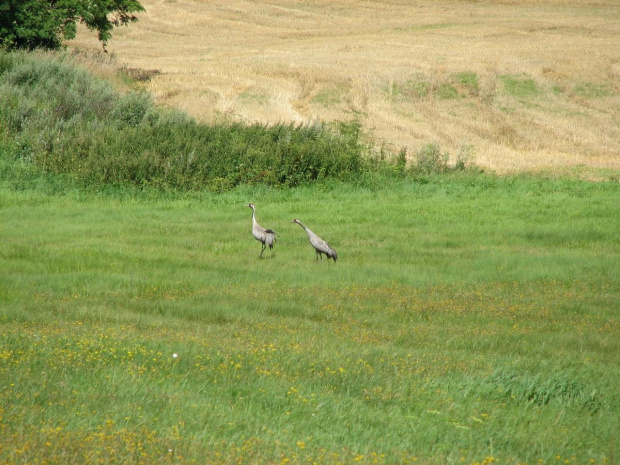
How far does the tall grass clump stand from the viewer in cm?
2770

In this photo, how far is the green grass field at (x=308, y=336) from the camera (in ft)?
22.7

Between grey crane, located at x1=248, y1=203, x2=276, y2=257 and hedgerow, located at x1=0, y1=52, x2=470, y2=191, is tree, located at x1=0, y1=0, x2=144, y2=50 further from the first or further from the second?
grey crane, located at x1=248, y1=203, x2=276, y2=257

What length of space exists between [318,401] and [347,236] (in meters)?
12.8

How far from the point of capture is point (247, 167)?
29.4 metres

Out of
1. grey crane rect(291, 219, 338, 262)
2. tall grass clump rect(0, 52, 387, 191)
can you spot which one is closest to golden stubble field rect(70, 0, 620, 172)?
tall grass clump rect(0, 52, 387, 191)

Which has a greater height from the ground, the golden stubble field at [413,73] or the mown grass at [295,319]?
the golden stubble field at [413,73]

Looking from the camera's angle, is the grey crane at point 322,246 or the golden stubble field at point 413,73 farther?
the golden stubble field at point 413,73

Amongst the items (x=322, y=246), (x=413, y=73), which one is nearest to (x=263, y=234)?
(x=322, y=246)

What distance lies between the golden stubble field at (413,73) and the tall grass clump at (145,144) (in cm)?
506

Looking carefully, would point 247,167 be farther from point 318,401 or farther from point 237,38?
point 237,38

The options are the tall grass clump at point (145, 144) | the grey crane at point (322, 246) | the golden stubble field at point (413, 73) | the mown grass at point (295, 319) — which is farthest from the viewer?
the golden stubble field at point (413, 73)

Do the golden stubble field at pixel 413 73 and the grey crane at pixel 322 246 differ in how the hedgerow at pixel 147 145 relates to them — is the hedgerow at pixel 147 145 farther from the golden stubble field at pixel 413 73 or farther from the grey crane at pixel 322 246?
the grey crane at pixel 322 246

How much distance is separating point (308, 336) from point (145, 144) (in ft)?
62.8

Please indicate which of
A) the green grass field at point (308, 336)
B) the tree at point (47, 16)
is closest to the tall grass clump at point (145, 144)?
the green grass field at point (308, 336)
